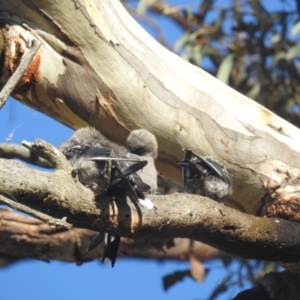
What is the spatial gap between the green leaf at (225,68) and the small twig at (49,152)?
2.75m

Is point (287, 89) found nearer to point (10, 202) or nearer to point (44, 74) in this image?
point (44, 74)

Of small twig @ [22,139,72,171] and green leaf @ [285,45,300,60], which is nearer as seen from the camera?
small twig @ [22,139,72,171]

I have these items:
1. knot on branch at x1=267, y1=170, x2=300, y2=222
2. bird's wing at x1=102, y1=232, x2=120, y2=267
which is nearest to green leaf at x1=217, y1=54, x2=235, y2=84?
knot on branch at x1=267, y1=170, x2=300, y2=222

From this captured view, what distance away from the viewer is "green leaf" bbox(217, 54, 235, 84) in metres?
4.70

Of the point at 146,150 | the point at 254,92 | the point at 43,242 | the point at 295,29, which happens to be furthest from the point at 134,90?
the point at 254,92

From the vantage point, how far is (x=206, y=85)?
→ 292cm

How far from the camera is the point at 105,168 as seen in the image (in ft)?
6.59

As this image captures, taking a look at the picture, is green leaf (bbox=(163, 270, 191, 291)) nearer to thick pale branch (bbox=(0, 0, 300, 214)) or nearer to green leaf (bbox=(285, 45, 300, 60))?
thick pale branch (bbox=(0, 0, 300, 214))

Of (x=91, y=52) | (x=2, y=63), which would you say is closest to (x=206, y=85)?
(x=91, y=52)

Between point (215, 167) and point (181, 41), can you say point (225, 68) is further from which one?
point (215, 167)

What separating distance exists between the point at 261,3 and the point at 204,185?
2561 millimetres

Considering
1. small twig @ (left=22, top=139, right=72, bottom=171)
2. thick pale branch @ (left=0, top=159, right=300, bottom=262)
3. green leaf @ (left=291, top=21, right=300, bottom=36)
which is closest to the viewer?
thick pale branch @ (left=0, top=159, right=300, bottom=262)

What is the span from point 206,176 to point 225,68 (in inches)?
80.8

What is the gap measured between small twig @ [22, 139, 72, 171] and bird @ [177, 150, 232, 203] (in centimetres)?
72
